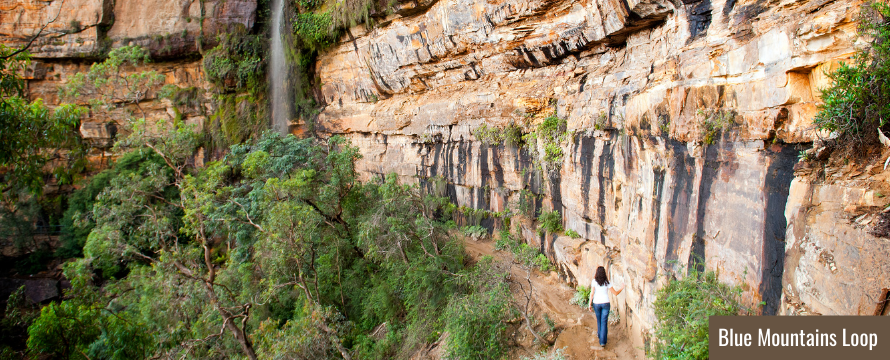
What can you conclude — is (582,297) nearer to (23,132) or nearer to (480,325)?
(480,325)

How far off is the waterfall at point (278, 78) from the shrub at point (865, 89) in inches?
735

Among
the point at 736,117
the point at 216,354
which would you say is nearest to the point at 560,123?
the point at 736,117

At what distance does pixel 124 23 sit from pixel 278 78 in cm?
842

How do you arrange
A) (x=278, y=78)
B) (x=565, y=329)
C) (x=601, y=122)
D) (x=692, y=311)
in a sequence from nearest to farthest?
(x=692, y=311) < (x=565, y=329) < (x=601, y=122) < (x=278, y=78)

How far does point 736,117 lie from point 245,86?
754 inches

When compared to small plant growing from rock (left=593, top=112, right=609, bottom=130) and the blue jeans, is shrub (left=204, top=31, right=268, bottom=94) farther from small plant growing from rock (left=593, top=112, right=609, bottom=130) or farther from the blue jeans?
the blue jeans

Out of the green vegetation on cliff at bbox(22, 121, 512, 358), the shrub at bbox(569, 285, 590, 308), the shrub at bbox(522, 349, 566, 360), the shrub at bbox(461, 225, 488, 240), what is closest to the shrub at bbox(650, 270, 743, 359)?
the shrub at bbox(522, 349, 566, 360)

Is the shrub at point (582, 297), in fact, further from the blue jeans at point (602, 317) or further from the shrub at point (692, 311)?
the shrub at point (692, 311)

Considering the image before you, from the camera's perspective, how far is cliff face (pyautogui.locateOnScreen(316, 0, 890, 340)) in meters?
3.69

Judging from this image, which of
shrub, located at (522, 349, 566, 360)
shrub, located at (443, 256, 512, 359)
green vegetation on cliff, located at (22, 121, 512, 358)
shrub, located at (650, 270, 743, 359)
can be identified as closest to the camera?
shrub, located at (650, 270, 743, 359)

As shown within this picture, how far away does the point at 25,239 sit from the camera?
17.7m

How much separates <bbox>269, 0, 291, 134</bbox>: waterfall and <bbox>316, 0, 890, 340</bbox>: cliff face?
629 centimetres

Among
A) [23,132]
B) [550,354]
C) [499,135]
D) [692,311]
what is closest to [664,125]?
[692,311]

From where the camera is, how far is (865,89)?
3275 millimetres
